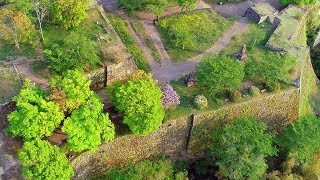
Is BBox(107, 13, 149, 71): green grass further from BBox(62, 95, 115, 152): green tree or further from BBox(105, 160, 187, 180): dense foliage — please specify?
BBox(105, 160, 187, 180): dense foliage

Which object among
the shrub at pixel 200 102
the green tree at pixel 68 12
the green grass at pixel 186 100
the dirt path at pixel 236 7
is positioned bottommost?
the green grass at pixel 186 100

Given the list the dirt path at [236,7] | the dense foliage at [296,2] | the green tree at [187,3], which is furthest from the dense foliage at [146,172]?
the dense foliage at [296,2]

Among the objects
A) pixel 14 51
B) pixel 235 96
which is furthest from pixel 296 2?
pixel 14 51

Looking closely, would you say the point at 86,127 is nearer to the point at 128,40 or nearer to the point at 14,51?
the point at 14,51

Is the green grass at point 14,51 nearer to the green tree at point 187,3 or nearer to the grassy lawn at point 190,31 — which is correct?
the grassy lawn at point 190,31

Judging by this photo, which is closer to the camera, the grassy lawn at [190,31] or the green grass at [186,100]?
the green grass at [186,100]

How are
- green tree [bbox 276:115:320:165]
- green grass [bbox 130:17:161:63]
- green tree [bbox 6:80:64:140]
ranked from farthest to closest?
green grass [bbox 130:17:161:63] < green tree [bbox 276:115:320:165] < green tree [bbox 6:80:64:140]

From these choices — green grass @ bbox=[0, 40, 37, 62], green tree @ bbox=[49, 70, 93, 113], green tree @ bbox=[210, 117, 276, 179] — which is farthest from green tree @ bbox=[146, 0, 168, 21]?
green tree @ bbox=[210, 117, 276, 179]
